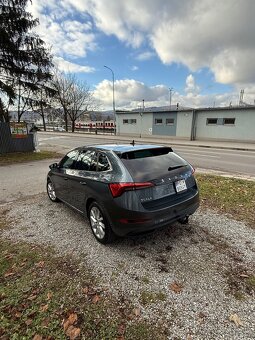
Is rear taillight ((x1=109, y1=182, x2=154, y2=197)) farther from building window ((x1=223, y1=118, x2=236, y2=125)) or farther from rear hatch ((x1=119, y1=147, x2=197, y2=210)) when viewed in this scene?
building window ((x1=223, y1=118, x2=236, y2=125))

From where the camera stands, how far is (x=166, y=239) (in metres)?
3.58

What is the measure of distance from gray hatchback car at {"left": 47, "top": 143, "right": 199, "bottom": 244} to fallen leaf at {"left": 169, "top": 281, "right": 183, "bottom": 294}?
73cm

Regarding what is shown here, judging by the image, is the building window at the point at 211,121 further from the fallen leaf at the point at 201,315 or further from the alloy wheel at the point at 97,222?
the fallen leaf at the point at 201,315

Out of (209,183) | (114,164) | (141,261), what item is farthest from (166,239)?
(209,183)

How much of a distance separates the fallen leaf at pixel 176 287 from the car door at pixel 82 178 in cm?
176

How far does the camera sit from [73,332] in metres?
2.02

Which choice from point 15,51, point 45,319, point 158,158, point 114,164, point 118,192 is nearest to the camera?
point 45,319

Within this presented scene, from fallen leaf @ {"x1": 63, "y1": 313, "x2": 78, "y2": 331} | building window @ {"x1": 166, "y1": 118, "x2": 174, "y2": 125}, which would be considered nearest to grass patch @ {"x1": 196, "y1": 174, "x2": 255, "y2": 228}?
fallen leaf @ {"x1": 63, "y1": 313, "x2": 78, "y2": 331}

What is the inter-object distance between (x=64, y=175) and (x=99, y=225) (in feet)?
4.86

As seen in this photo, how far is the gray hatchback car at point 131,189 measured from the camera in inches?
115

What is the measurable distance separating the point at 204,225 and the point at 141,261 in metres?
1.64

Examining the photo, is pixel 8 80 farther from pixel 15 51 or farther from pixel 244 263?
pixel 244 263

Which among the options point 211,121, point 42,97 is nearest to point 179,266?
point 42,97

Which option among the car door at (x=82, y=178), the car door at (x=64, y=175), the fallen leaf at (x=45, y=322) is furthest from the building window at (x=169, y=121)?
the fallen leaf at (x=45, y=322)
